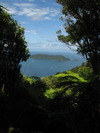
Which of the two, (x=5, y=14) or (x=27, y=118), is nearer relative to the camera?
(x=27, y=118)

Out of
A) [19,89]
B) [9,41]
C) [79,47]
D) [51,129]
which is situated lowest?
[51,129]

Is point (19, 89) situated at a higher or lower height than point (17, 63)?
lower

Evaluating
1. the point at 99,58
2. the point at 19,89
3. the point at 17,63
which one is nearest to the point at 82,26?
the point at 99,58

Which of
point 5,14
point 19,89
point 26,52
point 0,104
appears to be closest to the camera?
point 0,104

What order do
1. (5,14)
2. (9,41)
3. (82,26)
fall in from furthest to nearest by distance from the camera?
(82,26) < (9,41) < (5,14)

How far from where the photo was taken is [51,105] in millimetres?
4660

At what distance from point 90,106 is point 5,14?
16.4 feet

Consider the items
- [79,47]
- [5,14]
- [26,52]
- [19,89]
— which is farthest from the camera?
[79,47]

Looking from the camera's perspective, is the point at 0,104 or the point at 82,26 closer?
the point at 0,104

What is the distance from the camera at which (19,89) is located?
5.02 m

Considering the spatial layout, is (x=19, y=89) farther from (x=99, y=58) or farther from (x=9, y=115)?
(x=99, y=58)

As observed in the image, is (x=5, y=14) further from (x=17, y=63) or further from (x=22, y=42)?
(x=17, y=63)

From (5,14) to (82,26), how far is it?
5800 mm

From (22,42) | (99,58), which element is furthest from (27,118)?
(99,58)
